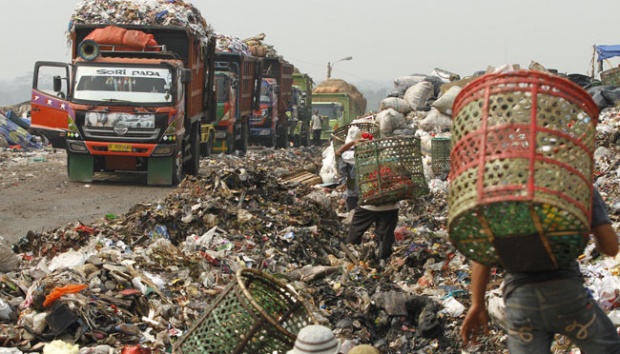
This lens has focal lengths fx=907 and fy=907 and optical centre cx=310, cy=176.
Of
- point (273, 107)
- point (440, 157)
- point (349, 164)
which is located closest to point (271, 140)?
point (273, 107)

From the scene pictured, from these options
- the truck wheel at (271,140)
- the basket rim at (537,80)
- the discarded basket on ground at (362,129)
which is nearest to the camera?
the basket rim at (537,80)

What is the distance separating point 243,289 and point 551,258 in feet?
5.39

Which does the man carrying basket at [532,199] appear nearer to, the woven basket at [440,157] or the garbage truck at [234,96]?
the woven basket at [440,157]

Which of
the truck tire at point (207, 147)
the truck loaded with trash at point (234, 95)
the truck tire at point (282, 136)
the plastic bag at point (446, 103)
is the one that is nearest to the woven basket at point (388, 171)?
the plastic bag at point (446, 103)

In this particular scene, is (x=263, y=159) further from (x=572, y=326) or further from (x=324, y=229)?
(x=572, y=326)

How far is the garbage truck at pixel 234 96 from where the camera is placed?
2222 centimetres

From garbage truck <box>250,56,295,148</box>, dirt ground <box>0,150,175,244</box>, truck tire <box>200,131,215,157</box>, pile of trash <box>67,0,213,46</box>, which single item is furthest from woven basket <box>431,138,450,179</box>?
garbage truck <box>250,56,295,148</box>

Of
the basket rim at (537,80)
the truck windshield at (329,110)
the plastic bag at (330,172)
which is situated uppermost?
the basket rim at (537,80)

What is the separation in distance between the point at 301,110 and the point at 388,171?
1004 inches

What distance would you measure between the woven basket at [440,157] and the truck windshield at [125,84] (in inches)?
177

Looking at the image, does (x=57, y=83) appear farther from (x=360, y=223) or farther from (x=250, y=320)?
(x=250, y=320)

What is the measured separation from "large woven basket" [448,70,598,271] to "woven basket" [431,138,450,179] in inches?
455

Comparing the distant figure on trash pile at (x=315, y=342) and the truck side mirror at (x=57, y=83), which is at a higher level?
the distant figure on trash pile at (x=315, y=342)

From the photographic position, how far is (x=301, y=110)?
1342 inches
